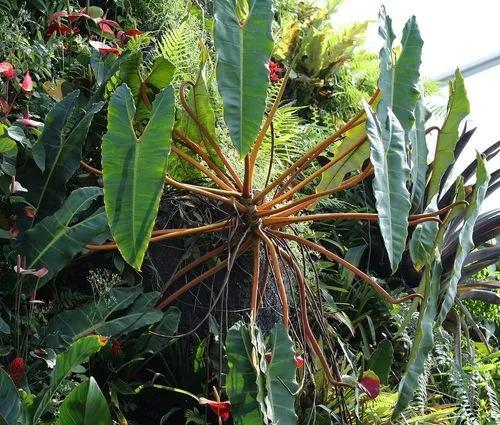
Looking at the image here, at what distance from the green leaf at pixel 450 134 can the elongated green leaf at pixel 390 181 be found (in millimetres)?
551

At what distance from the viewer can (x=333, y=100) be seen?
466 centimetres

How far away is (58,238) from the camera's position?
2.58m

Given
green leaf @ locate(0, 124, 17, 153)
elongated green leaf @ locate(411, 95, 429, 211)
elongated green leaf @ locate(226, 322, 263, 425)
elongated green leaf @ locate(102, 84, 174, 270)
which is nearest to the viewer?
elongated green leaf @ locate(102, 84, 174, 270)

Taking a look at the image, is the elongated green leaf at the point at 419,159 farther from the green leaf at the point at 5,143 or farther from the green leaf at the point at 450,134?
the green leaf at the point at 5,143

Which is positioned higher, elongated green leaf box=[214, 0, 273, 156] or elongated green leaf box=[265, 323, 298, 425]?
elongated green leaf box=[214, 0, 273, 156]

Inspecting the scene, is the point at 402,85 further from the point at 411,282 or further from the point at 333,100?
the point at 333,100

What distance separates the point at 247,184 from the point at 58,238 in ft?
2.01

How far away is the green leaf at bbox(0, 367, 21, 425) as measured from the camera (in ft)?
6.88

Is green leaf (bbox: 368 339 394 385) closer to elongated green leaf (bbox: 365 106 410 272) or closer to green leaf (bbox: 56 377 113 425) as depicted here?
elongated green leaf (bbox: 365 106 410 272)

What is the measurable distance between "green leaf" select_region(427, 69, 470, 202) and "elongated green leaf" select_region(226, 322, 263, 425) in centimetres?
97

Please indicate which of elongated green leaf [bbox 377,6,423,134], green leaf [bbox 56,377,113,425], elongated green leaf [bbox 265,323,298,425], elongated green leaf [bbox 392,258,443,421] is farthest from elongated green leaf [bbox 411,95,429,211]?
green leaf [bbox 56,377,113,425]

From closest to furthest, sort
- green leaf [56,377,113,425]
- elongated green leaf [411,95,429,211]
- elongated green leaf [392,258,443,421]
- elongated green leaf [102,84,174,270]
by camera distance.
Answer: green leaf [56,377,113,425] → elongated green leaf [102,84,174,270] → elongated green leaf [392,258,443,421] → elongated green leaf [411,95,429,211]

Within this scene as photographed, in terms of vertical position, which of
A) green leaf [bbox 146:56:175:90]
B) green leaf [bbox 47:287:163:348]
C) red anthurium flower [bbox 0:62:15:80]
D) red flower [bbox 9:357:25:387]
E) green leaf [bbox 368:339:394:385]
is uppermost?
red anthurium flower [bbox 0:62:15:80]

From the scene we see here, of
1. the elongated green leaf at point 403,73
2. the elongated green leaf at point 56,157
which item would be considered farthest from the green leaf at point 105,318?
the elongated green leaf at point 403,73
